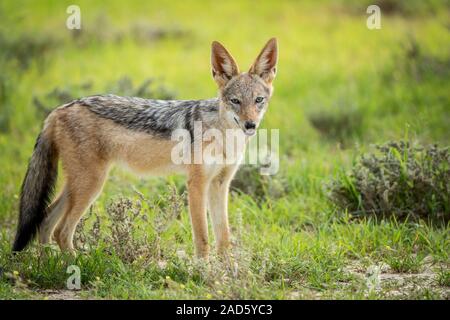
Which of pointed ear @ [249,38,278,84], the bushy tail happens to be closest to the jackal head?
pointed ear @ [249,38,278,84]

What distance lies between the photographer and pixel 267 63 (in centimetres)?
657

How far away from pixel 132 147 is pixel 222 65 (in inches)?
42.3

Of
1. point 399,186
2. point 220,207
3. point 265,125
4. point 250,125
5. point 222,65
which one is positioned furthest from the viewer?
point 265,125

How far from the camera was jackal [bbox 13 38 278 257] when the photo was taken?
6.29m

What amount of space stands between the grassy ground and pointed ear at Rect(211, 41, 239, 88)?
104 centimetres

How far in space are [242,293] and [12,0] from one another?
33.1 feet

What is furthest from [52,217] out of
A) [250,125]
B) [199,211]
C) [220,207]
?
[250,125]

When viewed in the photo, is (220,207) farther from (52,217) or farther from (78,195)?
(52,217)

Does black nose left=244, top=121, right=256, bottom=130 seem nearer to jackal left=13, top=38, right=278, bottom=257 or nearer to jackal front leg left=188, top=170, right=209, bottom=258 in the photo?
jackal left=13, top=38, right=278, bottom=257

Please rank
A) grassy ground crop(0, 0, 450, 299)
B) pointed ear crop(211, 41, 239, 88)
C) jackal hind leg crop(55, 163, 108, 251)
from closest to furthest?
1. grassy ground crop(0, 0, 450, 299)
2. jackal hind leg crop(55, 163, 108, 251)
3. pointed ear crop(211, 41, 239, 88)

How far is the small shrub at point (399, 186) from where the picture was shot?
734 centimetres

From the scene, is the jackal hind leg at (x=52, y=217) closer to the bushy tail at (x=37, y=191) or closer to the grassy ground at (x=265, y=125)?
the bushy tail at (x=37, y=191)

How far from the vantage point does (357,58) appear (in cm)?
1337

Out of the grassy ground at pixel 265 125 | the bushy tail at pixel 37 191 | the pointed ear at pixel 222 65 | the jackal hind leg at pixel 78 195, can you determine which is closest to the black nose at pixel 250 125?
the pointed ear at pixel 222 65
